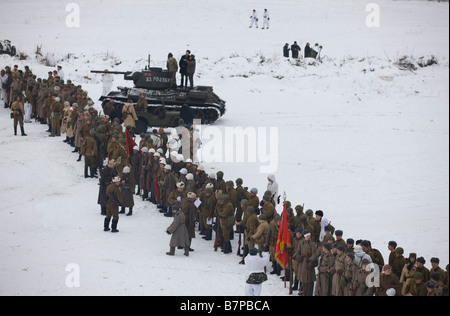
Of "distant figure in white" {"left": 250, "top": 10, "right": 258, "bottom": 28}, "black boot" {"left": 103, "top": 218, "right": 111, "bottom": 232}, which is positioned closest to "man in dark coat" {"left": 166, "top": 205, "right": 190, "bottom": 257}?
"black boot" {"left": 103, "top": 218, "right": 111, "bottom": 232}

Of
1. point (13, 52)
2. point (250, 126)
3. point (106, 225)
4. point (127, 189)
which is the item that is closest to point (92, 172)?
point (127, 189)

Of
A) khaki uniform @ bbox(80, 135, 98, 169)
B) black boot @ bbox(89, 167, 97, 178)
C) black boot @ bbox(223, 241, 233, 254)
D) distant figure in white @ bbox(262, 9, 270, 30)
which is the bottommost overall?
black boot @ bbox(223, 241, 233, 254)

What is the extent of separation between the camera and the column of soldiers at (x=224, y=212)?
1421 centimetres

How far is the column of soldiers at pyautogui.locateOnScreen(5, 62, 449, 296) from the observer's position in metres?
14.2

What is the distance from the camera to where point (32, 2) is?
192ft

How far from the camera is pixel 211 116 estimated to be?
29.3 m

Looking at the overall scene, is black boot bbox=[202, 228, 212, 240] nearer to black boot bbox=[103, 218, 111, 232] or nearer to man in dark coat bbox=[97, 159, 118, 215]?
black boot bbox=[103, 218, 111, 232]

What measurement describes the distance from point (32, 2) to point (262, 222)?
1862 inches

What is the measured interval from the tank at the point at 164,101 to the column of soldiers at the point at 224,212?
7.24 feet

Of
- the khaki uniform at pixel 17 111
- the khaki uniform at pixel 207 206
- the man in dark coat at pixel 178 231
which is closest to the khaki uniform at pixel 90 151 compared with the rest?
the khaki uniform at pixel 17 111

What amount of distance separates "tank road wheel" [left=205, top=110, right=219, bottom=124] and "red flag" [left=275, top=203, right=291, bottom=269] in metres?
13.6

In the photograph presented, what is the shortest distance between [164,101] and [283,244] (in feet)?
45.4

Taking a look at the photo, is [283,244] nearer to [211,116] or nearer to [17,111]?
[211,116]
